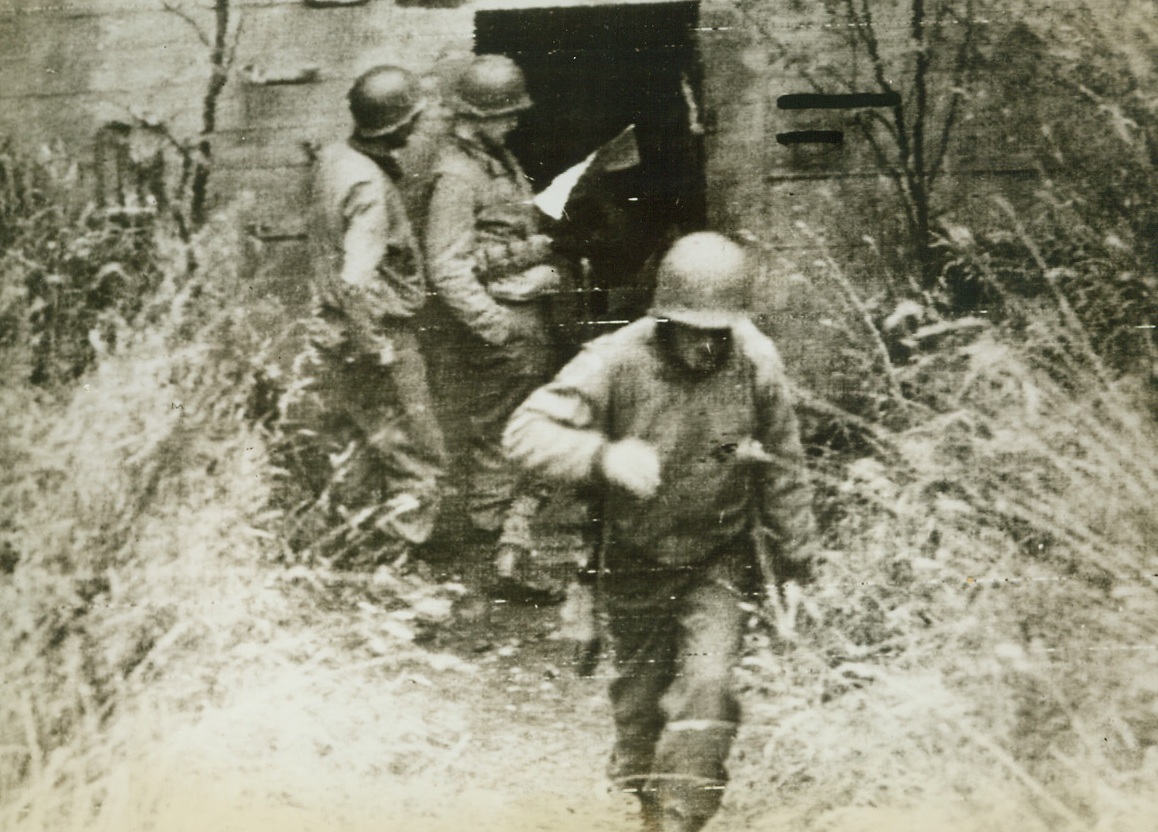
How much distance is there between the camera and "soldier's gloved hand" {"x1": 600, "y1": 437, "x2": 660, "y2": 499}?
8.79 feet

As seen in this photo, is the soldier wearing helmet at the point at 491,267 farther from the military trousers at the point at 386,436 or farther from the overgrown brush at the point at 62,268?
the overgrown brush at the point at 62,268

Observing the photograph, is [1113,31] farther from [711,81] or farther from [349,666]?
[349,666]

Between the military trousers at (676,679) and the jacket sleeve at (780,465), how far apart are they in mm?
138

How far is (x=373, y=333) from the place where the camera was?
2.76 metres

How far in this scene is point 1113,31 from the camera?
274 centimetres

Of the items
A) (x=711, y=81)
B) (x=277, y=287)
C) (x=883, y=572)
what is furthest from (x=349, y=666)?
(x=711, y=81)

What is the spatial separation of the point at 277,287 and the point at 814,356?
5.54 ft

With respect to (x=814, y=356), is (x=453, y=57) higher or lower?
higher

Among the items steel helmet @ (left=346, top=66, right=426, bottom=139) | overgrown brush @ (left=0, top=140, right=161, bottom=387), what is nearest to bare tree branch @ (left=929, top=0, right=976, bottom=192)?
steel helmet @ (left=346, top=66, right=426, bottom=139)

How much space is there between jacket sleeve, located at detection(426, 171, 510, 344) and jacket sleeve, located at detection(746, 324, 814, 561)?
32.5 inches

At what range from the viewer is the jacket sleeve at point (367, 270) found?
276 cm

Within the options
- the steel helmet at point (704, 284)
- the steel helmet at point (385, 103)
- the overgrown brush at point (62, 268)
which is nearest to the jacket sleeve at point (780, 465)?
the steel helmet at point (704, 284)

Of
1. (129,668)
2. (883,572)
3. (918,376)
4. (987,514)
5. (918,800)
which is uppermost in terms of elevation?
(918,376)

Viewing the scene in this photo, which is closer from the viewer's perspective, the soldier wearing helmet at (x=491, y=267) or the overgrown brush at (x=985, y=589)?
the overgrown brush at (x=985, y=589)
